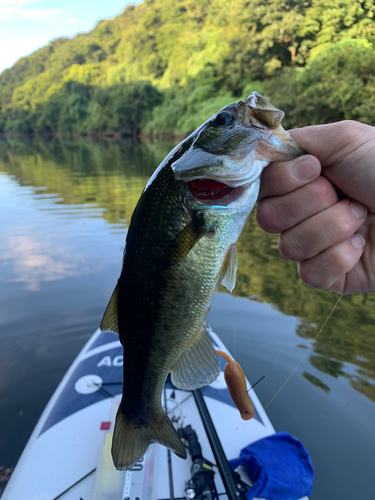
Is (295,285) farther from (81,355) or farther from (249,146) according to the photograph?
(249,146)

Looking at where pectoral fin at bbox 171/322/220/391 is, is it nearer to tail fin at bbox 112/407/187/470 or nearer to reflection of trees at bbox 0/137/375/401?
tail fin at bbox 112/407/187/470

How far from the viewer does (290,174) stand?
171 cm

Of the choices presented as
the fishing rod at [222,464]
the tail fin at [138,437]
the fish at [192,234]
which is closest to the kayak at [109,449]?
the fishing rod at [222,464]

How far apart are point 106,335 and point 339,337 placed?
4120 mm

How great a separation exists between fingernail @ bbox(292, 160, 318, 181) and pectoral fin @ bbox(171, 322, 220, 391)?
2.83 feet

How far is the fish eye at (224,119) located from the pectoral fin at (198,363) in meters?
0.94

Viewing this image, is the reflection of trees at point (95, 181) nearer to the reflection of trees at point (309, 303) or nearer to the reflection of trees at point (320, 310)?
the reflection of trees at point (309, 303)

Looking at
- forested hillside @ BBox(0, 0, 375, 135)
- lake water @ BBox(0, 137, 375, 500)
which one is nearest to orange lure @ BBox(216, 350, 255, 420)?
lake water @ BBox(0, 137, 375, 500)

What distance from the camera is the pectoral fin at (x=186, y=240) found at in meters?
1.49

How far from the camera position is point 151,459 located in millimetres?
3256

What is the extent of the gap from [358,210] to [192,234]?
99 centimetres

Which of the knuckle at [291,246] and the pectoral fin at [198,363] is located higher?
the knuckle at [291,246]

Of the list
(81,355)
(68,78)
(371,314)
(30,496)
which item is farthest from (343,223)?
(68,78)

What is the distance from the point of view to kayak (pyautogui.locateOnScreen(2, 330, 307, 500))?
297 centimetres
